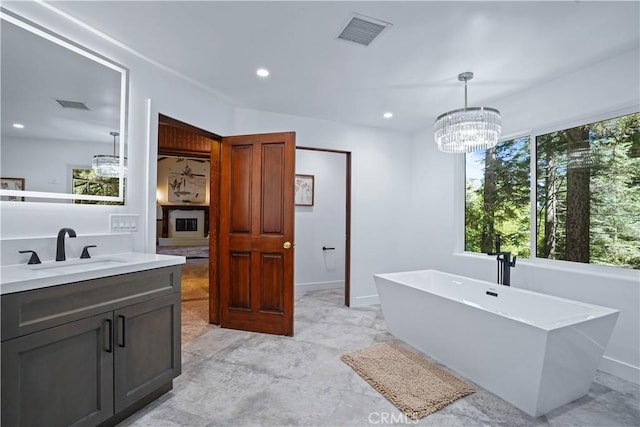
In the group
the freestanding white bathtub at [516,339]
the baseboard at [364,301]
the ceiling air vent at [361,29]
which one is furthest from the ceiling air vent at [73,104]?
the baseboard at [364,301]

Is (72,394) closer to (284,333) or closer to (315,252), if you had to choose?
(284,333)

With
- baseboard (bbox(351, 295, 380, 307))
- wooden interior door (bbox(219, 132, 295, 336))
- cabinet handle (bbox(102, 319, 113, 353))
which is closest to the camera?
cabinet handle (bbox(102, 319, 113, 353))

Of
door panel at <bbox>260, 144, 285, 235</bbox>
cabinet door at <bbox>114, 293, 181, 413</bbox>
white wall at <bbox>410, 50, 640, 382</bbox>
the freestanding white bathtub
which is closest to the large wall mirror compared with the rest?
cabinet door at <bbox>114, 293, 181, 413</bbox>

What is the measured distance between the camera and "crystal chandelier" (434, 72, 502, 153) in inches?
96.1

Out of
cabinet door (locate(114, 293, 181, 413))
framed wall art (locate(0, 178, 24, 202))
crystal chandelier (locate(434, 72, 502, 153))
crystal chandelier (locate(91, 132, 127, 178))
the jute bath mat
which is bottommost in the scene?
the jute bath mat

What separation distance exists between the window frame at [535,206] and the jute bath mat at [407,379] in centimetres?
155

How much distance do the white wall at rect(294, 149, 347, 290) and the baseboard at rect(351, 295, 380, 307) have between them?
1.03 metres

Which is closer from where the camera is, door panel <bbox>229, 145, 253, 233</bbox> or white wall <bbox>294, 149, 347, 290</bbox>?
door panel <bbox>229, 145, 253, 233</bbox>

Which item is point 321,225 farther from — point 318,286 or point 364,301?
point 364,301

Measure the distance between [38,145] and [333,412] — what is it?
8.28ft

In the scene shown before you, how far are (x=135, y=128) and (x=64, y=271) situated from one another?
136cm

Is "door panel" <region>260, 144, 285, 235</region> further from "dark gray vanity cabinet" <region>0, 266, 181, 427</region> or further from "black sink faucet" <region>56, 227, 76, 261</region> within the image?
"black sink faucet" <region>56, 227, 76, 261</region>

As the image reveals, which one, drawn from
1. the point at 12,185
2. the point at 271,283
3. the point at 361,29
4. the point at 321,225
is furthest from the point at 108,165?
the point at 321,225

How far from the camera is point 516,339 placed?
6.36ft
